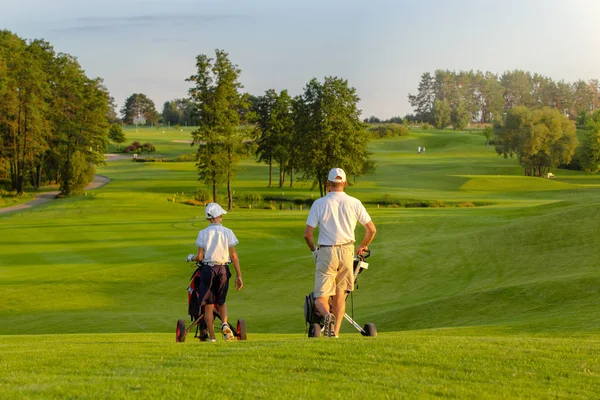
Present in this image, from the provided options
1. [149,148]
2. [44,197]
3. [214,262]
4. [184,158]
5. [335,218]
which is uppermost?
[335,218]

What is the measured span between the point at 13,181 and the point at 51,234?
47435mm

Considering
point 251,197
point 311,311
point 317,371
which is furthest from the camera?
point 251,197

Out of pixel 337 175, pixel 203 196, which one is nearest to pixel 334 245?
pixel 337 175

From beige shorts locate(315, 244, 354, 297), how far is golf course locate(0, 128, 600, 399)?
1.03 m

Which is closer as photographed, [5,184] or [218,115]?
[218,115]

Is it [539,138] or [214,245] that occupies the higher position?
[539,138]

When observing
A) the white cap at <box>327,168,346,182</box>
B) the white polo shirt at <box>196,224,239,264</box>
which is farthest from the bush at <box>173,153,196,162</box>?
the white cap at <box>327,168,346,182</box>

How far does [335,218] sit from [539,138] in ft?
309

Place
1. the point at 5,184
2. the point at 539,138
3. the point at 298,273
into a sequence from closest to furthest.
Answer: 1. the point at 298,273
2. the point at 5,184
3. the point at 539,138

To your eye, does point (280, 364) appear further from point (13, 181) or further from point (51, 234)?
point (13, 181)

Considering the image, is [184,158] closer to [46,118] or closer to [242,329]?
[46,118]

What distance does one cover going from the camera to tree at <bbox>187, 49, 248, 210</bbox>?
63.4 m

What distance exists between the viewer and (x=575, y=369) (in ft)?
26.5

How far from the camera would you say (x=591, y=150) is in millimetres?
103250
